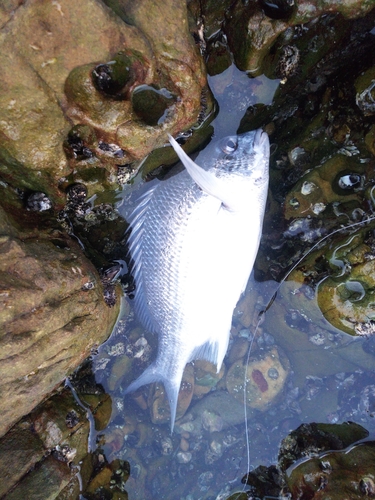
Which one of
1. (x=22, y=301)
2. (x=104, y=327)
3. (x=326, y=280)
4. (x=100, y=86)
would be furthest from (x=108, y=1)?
(x=326, y=280)

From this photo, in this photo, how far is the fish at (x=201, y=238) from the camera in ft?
9.21

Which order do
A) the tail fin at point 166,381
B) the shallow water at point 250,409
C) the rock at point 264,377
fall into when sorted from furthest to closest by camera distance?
the rock at point 264,377, the shallow water at point 250,409, the tail fin at point 166,381

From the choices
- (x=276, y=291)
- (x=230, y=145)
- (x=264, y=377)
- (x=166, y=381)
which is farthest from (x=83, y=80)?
(x=264, y=377)

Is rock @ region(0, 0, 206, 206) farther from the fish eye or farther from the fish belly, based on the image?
the fish belly

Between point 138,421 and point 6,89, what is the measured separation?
365cm

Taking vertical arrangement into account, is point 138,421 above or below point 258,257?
below

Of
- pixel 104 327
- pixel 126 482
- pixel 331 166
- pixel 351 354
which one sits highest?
pixel 104 327

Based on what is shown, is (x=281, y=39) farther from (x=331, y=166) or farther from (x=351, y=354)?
(x=351, y=354)

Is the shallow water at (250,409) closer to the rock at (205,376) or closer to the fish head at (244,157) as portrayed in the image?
the rock at (205,376)

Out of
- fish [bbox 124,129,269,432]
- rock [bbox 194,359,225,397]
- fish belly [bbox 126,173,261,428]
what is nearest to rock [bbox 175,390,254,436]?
rock [bbox 194,359,225,397]

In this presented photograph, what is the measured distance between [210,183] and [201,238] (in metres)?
0.50

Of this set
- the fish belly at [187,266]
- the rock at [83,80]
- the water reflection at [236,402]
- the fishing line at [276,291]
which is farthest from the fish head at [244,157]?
the water reflection at [236,402]

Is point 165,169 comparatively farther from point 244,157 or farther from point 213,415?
point 213,415

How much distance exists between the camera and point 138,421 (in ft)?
12.7
